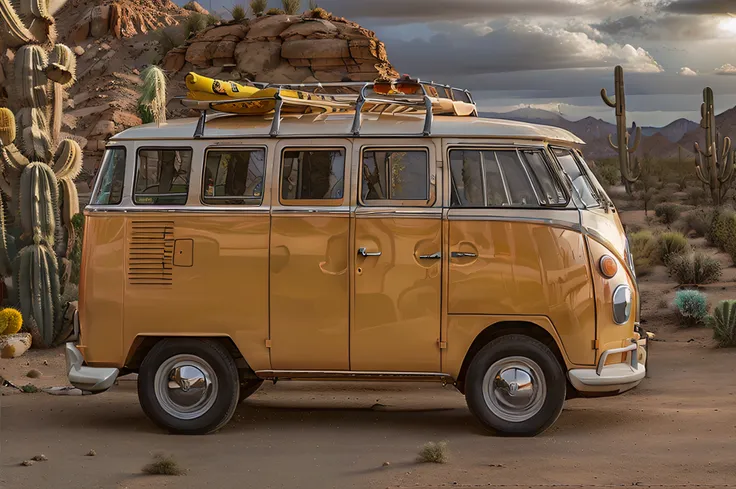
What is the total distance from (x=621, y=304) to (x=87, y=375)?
4.78 meters

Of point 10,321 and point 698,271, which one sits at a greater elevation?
point 698,271

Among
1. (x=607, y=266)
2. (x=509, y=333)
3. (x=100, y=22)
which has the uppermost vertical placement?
(x=100, y=22)

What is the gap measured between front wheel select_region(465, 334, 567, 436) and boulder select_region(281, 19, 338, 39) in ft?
152

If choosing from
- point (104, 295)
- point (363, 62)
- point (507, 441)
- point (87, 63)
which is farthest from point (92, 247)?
point (87, 63)

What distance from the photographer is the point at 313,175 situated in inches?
387

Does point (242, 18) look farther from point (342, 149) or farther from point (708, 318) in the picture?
→ point (342, 149)

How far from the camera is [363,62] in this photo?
5431 centimetres

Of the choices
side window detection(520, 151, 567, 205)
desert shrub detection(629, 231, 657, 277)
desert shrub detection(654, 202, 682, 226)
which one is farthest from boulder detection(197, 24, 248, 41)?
side window detection(520, 151, 567, 205)

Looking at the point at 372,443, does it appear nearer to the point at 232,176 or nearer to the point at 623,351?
the point at 623,351

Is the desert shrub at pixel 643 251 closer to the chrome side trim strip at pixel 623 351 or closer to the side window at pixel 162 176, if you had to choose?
the chrome side trim strip at pixel 623 351

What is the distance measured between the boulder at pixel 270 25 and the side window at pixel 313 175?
47.5 m

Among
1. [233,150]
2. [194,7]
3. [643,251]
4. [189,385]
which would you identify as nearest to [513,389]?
[189,385]

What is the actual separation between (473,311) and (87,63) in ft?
207

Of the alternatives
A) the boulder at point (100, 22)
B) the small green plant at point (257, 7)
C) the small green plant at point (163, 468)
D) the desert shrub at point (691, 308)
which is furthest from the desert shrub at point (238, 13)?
the small green plant at point (163, 468)
